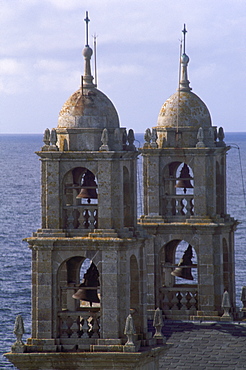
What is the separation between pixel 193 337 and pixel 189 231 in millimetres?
5569

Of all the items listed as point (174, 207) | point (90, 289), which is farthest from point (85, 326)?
point (174, 207)

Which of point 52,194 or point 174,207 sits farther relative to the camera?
point 174,207

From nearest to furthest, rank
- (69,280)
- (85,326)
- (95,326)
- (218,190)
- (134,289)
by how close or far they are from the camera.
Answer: (95,326) → (85,326) → (134,289) → (69,280) → (218,190)

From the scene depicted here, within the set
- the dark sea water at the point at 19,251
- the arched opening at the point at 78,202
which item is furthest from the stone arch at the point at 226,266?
the arched opening at the point at 78,202

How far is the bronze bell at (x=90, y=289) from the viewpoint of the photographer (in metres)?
48.8

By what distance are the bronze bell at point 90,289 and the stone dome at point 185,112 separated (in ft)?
43.6

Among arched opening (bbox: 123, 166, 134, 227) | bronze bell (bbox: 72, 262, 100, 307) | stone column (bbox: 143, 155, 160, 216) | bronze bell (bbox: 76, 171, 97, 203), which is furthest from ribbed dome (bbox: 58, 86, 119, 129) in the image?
stone column (bbox: 143, 155, 160, 216)

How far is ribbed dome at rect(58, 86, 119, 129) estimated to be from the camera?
4831cm

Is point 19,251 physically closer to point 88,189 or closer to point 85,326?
point 88,189

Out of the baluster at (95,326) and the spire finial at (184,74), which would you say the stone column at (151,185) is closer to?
the spire finial at (184,74)

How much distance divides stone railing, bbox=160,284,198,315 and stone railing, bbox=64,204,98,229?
12254 mm

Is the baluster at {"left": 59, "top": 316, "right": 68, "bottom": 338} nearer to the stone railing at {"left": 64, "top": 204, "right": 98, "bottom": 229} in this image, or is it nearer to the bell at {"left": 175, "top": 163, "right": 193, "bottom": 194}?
the stone railing at {"left": 64, "top": 204, "right": 98, "bottom": 229}

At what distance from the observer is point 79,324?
47.9 m

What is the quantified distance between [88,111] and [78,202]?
3.97m
